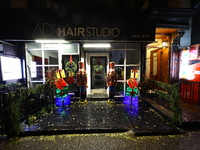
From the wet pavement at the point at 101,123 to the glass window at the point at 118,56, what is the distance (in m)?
3.29

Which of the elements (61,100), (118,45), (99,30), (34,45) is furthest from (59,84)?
(118,45)

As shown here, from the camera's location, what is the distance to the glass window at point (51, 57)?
21.8ft

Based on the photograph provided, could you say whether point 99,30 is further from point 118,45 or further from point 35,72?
point 35,72

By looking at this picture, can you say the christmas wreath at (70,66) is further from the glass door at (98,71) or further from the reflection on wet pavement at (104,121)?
the reflection on wet pavement at (104,121)

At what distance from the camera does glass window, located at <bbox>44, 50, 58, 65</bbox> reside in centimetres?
666

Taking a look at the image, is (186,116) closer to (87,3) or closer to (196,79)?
(196,79)

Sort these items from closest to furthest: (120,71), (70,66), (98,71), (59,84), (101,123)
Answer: (101,123), (59,84), (70,66), (120,71), (98,71)

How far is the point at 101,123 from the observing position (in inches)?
151

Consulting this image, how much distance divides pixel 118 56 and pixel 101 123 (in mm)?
4421

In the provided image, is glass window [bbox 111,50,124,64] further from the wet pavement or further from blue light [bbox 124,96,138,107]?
the wet pavement

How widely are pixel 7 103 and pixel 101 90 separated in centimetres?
540

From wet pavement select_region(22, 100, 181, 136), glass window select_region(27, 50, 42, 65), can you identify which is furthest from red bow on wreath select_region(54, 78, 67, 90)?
glass window select_region(27, 50, 42, 65)

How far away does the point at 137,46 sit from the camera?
21.7 ft

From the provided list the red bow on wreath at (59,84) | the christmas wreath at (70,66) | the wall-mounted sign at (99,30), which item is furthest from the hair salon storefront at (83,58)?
the wall-mounted sign at (99,30)
